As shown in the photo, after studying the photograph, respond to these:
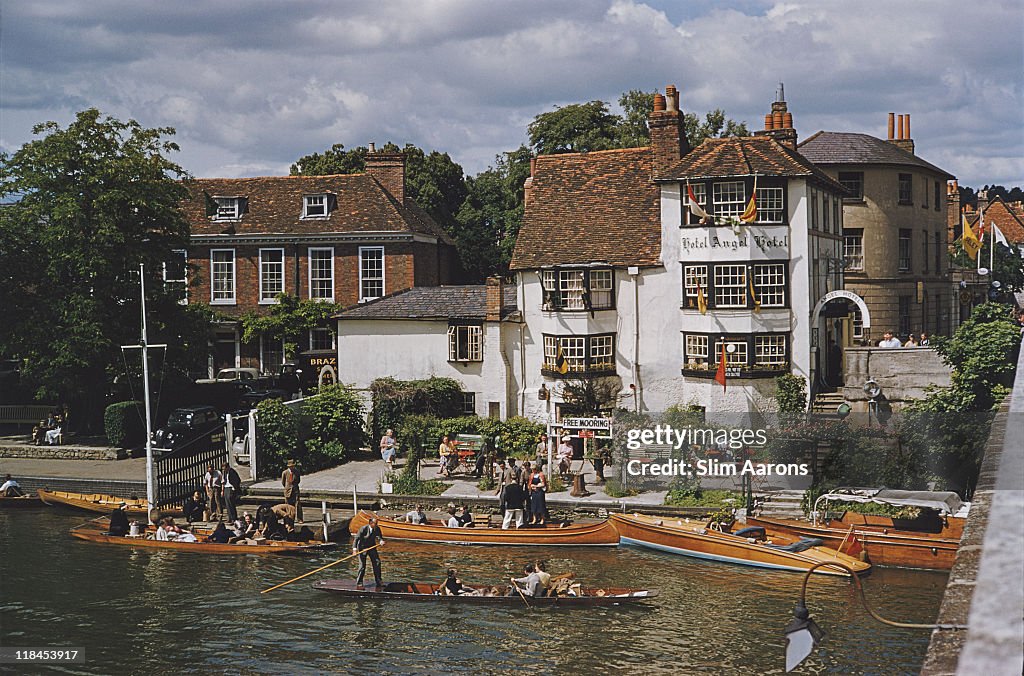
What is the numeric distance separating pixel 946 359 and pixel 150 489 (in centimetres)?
2624

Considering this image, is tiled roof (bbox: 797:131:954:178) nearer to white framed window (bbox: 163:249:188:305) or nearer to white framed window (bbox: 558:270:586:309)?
Answer: white framed window (bbox: 558:270:586:309)

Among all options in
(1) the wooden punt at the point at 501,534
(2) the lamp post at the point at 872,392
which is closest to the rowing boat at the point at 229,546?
(1) the wooden punt at the point at 501,534

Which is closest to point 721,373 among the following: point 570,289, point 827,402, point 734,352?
point 734,352

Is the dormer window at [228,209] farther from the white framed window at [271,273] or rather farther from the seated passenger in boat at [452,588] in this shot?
the seated passenger in boat at [452,588]

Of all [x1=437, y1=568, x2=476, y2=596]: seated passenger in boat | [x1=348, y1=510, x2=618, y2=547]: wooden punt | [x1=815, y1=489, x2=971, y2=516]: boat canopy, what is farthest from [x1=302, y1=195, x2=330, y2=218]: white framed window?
[x1=437, y1=568, x2=476, y2=596]: seated passenger in boat

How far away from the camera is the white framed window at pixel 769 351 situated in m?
41.0

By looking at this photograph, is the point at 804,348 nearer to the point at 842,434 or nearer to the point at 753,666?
the point at 842,434

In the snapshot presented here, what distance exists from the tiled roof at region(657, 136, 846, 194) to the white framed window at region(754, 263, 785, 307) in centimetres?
332

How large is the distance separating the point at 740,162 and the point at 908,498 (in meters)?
14.7

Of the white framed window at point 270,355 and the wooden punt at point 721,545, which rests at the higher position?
the white framed window at point 270,355

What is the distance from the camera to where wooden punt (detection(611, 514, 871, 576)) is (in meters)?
29.2

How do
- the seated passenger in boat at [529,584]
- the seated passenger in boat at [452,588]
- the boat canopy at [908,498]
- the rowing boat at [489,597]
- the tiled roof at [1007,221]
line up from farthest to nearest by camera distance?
1. the tiled roof at [1007,221]
2. the boat canopy at [908,498]
3. the seated passenger in boat at [452,588]
4. the seated passenger in boat at [529,584]
5. the rowing boat at [489,597]

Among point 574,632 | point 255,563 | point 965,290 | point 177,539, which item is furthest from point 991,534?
point 965,290

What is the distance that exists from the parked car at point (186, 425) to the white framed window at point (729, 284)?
19079mm
